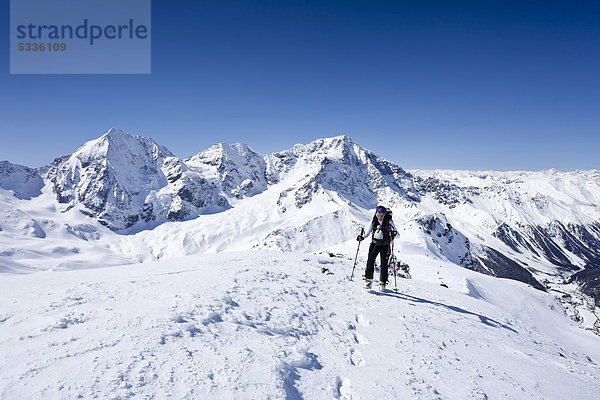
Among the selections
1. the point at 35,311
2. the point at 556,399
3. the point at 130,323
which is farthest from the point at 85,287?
the point at 556,399

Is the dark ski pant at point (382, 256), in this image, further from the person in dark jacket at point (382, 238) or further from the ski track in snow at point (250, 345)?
the ski track in snow at point (250, 345)

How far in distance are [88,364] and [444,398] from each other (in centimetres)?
702

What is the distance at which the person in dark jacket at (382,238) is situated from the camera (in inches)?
507

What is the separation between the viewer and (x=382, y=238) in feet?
42.2

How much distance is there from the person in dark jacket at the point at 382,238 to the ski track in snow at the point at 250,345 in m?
1.30

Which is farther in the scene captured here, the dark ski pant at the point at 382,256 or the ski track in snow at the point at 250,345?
the dark ski pant at the point at 382,256

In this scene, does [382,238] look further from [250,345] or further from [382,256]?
[250,345]

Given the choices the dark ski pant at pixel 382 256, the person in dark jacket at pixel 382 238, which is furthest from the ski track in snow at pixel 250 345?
the person in dark jacket at pixel 382 238

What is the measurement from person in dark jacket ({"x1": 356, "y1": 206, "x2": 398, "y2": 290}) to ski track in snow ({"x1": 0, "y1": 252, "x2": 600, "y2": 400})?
130 cm

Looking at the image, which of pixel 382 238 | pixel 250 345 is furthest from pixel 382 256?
pixel 250 345

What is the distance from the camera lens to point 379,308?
10.8 meters

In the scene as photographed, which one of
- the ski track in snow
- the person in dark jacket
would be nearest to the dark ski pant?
the person in dark jacket

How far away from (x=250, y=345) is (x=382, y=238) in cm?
806

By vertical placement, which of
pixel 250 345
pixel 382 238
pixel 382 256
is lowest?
pixel 250 345
